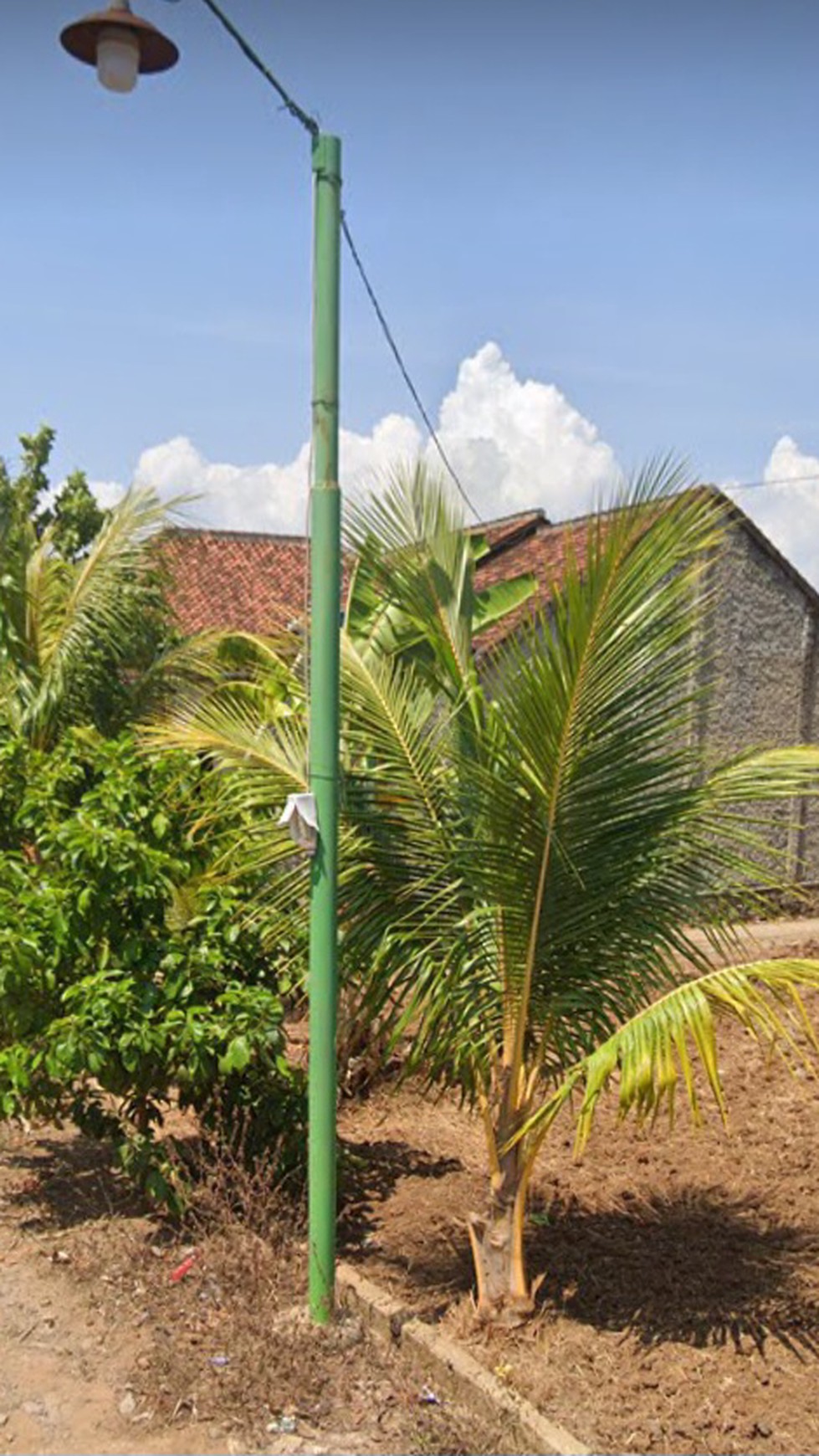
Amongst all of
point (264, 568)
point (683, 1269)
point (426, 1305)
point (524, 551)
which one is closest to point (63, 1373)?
point (426, 1305)

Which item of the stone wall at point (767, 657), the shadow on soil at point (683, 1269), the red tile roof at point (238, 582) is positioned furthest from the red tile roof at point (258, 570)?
the shadow on soil at point (683, 1269)

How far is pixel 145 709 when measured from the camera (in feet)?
34.5

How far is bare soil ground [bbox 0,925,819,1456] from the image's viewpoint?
4895mm

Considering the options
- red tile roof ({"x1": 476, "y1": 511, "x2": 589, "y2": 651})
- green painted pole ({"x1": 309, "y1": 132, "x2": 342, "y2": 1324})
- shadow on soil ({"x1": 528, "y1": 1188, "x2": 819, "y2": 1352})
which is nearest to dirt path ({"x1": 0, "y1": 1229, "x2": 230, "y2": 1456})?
green painted pole ({"x1": 309, "y1": 132, "x2": 342, "y2": 1324})

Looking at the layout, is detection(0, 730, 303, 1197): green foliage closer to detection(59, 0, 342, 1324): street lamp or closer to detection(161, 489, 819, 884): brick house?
detection(59, 0, 342, 1324): street lamp

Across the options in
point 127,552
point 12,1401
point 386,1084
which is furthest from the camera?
point 127,552

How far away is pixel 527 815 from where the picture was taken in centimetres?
522

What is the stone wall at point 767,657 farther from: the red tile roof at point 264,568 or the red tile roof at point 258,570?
the red tile roof at point 258,570

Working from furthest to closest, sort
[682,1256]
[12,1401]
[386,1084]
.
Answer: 1. [386,1084]
2. [682,1256]
3. [12,1401]

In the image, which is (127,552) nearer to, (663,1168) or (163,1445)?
(663,1168)

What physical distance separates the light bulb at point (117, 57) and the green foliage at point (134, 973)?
123 inches

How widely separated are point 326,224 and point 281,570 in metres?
16.1

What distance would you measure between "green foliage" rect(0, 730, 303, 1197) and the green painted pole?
0.62 m

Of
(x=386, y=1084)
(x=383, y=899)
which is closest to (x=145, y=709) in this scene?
(x=386, y=1084)
